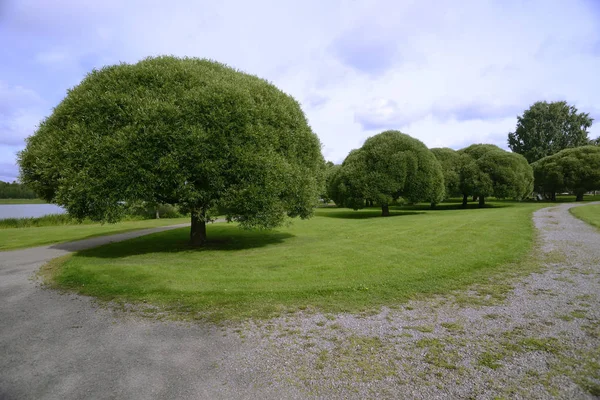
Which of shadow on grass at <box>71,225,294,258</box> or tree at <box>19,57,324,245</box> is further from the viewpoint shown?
shadow on grass at <box>71,225,294,258</box>

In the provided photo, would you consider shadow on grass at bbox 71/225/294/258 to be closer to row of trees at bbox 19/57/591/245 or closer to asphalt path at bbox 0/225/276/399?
row of trees at bbox 19/57/591/245

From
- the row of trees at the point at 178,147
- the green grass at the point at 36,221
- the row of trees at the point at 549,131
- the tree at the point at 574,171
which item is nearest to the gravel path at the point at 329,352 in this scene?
the row of trees at the point at 178,147

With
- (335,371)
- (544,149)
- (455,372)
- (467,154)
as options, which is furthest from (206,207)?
(544,149)

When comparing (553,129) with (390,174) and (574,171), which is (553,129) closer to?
(574,171)

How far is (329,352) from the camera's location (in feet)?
16.7

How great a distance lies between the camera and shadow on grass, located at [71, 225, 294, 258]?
15.2 m

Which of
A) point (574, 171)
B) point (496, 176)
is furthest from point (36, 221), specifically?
point (574, 171)

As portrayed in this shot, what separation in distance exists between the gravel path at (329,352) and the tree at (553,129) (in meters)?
77.6

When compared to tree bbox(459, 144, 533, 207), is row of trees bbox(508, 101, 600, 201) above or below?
above

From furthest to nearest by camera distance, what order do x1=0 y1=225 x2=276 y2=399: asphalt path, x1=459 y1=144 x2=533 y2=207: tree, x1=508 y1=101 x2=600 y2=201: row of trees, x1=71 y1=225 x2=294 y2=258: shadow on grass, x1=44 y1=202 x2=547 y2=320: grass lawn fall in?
x1=508 y1=101 x2=600 y2=201: row of trees, x1=459 y1=144 x2=533 y2=207: tree, x1=71 y1=225 x2=294 y2=258: shadow on grass, x1=44 y1=202 x2=547 y2=320: grass lawn, x1=0 y1=225 x2=276 y2=399: asphalt path

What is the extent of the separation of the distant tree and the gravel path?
37.9 meters

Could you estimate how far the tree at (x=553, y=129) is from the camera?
69.2 metres

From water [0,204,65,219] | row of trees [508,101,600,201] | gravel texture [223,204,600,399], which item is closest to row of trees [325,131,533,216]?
gravel texture [223,204,600,399]

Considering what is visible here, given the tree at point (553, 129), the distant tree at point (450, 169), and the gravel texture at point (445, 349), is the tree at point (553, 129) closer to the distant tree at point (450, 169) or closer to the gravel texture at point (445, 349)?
the distant tree at point (450, 169)
